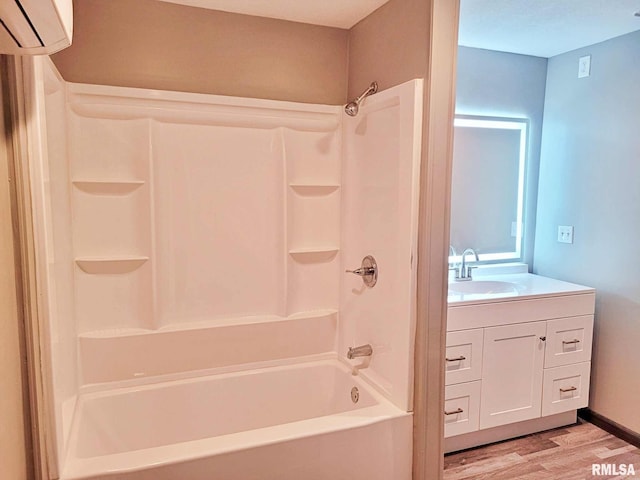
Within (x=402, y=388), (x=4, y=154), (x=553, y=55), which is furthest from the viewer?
(x=553, y=55)

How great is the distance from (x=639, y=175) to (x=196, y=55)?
98.2 inches

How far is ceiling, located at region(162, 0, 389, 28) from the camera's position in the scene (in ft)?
6.32

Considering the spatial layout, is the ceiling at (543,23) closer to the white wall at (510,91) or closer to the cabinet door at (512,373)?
the white wall at (510,91)

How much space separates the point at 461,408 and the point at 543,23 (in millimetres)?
2160

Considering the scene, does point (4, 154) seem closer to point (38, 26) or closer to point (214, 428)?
point (38, 26)

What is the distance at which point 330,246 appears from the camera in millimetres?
2377

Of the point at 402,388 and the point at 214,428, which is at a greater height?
the point at 402,388

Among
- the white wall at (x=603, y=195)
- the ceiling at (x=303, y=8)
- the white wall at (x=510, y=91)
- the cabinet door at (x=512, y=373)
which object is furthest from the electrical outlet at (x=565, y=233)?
the ceiling at (x=303, y=8)

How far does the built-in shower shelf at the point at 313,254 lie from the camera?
2305 millimetres

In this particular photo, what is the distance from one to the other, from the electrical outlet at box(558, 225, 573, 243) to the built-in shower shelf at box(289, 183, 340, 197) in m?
1.74

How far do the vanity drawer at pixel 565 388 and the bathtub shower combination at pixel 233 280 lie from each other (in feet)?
4.33

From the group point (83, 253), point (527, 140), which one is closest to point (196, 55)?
point (83, 253)

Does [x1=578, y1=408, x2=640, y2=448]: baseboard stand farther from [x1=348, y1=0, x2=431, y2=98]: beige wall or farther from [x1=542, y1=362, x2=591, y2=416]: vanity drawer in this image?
[x1=348, y1=0, x2=431, y2=98]: beige wall

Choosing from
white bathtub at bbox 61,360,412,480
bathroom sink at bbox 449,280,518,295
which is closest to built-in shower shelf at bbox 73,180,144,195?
white bathtub at bbox 61,360,412,480
